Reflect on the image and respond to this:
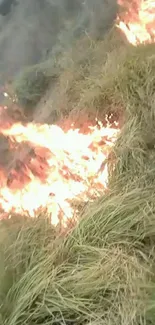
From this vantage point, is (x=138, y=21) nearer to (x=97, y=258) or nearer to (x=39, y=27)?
(x=39, y=27)

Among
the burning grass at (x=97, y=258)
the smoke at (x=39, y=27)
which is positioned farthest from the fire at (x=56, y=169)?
the smoke at (x=39, y=27)

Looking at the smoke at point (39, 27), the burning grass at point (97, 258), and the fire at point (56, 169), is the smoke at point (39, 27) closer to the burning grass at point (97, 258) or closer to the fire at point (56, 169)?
the fire at point (56, 169)

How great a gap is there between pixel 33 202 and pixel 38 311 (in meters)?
0.63

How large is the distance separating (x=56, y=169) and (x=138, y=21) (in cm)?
80

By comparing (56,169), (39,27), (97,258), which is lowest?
(97,258)

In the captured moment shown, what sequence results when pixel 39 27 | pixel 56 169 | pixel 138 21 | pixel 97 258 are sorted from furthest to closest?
pixel 39 27, pixel 138 21, pixel 56 169, pixel 97 258

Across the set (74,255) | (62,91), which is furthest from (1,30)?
(74,255)

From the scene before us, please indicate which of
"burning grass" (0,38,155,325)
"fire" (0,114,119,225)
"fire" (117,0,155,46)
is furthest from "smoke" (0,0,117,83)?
"burning grass" (0,38,155,325)

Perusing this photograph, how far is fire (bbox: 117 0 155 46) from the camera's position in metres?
2.55

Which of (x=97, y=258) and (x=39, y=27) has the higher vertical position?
(x=39, y=27)

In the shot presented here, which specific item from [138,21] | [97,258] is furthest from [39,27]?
[97,258]

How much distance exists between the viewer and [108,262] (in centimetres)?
165

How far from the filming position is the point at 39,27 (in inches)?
120

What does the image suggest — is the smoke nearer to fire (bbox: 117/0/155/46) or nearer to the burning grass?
fire (bbox: 117/0/155/46)
